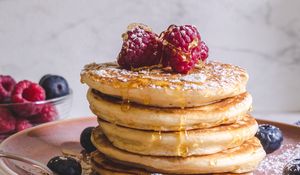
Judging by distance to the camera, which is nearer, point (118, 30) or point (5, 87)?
point (5, 87)

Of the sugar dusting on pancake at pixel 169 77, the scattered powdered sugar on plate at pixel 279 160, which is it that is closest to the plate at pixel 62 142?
the scattered powdered sugar on plate at pixel 279 160

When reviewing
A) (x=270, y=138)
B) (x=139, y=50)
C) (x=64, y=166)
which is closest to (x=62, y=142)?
(x=64, y=166)

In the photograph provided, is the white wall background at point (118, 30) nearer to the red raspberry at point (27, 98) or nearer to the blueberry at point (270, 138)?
the red raspberry at point (27, 98)

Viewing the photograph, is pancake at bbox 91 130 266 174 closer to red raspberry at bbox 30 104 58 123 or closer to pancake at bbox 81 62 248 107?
pancake at bbox 81 62 248 107

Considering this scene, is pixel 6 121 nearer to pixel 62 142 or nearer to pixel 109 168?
pixel 62 142

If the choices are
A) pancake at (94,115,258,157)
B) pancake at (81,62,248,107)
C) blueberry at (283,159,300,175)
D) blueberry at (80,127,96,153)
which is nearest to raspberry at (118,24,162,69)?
pancake at (81,62,248,107)

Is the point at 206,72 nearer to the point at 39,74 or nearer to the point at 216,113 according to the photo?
the point at 216,113
